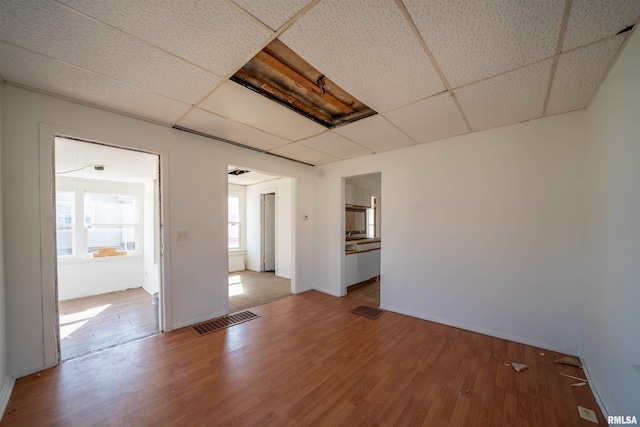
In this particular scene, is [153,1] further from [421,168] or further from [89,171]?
[89,171]

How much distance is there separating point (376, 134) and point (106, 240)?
18.5 ft

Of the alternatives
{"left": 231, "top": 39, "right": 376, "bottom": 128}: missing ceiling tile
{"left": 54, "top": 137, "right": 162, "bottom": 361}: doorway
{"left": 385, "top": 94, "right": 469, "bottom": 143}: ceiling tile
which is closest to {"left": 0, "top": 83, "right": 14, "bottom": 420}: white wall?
{"left": 54, "top": 137, "right": 162, "bottom": 361}: doorway

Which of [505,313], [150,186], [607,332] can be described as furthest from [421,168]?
[150,186]

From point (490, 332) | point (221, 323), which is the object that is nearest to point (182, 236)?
point (221, 323)

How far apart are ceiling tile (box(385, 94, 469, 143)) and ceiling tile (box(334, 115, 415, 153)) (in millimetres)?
112

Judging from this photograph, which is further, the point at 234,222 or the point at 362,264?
the point at 234,222

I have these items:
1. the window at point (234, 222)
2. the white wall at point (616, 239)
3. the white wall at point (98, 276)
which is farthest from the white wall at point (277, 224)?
the white wall at point (616, 239)

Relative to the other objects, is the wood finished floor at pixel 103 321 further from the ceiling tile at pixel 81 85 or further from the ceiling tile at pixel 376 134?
the ceiling tile at pixel 376 134

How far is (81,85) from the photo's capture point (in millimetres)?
1925

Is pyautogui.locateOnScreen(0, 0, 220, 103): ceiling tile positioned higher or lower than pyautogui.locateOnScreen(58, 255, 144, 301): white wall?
higher

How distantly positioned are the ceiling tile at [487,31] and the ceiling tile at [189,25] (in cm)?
93

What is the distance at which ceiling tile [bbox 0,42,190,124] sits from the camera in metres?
1.62

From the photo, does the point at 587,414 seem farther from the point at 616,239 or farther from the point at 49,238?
the point at 49,238

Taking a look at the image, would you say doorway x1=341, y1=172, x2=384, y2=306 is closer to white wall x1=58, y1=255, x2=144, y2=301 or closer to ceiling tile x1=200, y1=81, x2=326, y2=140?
ceiling tile x1=200, y1=81, x2=326, y2=140
